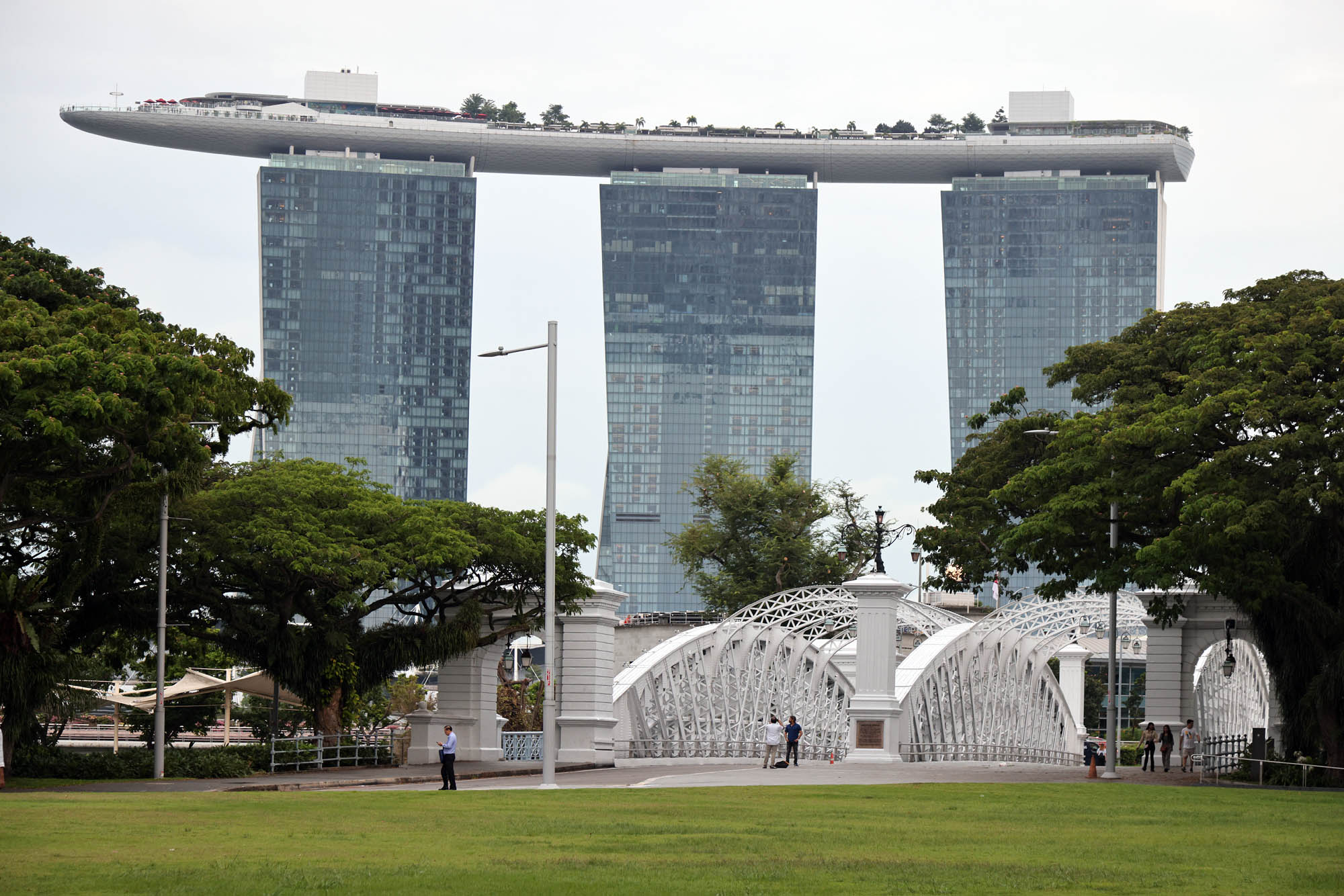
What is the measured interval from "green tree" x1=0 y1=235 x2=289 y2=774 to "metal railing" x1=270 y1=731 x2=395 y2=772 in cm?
438

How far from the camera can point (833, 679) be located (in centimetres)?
5384

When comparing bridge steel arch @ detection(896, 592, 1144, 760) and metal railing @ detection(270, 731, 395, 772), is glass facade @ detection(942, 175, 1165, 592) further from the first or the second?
metal railing @ detection(270, 731, 395, 772)

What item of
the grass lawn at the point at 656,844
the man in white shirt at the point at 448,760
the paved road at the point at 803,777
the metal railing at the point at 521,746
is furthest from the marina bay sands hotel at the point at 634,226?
the grass lawn at the point at 656,844

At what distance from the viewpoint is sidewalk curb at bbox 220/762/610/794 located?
2830 cm

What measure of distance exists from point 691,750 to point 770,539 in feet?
101

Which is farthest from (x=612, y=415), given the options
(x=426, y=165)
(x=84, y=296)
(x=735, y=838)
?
(x=735, y=838)

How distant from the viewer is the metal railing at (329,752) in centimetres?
3662

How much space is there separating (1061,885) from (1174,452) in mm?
22836

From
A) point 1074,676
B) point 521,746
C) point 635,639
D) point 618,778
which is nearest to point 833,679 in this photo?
point 521,746

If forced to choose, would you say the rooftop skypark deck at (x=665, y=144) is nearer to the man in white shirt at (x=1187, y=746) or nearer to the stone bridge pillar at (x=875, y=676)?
the man in white shirt at (x=1187, y=746)

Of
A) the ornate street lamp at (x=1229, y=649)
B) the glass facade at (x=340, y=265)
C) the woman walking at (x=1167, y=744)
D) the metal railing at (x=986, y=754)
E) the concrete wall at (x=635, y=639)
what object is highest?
the glass facade at (x=340, y=265)

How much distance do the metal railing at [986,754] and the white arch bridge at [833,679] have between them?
0.08 metres

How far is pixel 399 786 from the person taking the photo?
3023 centimetres

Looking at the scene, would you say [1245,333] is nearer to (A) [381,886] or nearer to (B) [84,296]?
(B) [84,296]
